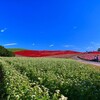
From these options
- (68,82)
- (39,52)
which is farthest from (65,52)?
(68,82)

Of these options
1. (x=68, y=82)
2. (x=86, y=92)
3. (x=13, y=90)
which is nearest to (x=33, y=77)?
(x=68, y=82)

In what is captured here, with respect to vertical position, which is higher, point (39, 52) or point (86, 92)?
point (39, 52)

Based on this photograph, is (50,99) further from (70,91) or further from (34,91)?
(70,91)

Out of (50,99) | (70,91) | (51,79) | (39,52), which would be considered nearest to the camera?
(50,99)

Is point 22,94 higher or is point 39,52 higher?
point 39,52

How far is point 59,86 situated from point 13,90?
320cm

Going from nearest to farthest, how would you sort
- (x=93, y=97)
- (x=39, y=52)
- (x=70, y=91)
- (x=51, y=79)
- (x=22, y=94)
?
(x=22, y=94), (x=93, y=97), (x=70, y=91), (x=51, y=79), (x=39, y=52)

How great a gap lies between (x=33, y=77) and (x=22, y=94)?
25.6 feet

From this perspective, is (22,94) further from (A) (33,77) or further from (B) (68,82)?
(A) (33,77)

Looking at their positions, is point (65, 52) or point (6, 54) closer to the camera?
point (6, 54)

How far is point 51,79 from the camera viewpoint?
15789 mm

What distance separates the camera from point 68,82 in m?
14.8

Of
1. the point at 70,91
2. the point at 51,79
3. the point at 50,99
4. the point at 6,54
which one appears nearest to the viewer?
the point at 50,99

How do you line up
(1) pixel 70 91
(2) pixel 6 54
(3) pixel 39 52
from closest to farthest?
(1) pixel 70 91 → (2) pixel 6 54 → (3) pixel 39 52
